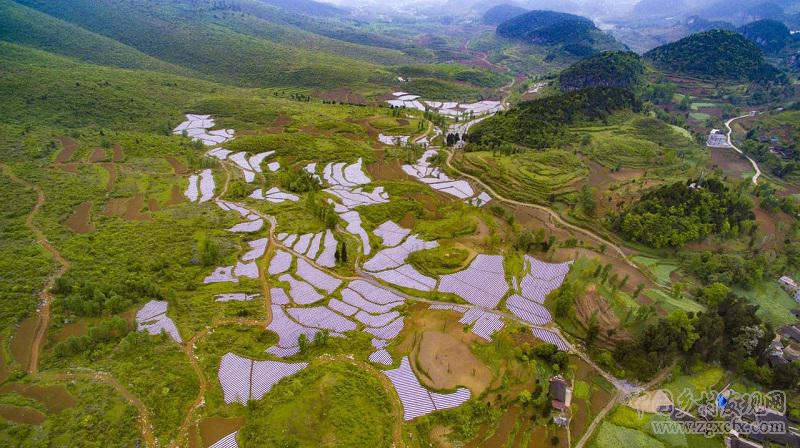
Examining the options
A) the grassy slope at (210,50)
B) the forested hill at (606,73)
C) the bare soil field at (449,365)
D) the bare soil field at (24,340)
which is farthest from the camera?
the grassy slope at (210,50)

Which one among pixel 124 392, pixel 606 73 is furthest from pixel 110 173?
pixel 606 73

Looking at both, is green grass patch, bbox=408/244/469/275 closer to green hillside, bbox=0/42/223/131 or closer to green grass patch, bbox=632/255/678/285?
green grass patch, bbox=632/255/678/285

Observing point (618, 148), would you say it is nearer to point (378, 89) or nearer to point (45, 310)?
point (378, 89)

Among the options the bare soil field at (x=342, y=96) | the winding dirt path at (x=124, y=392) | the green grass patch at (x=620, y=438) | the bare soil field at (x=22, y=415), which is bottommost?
the winding dirt path at (x=124, y=392)

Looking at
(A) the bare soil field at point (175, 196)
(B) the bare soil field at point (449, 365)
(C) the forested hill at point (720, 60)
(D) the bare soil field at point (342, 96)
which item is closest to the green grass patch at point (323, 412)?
(B) the bare soil field at point (449, 365)

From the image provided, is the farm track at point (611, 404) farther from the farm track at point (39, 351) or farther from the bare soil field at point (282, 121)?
the bare soil field at point (282, 121)

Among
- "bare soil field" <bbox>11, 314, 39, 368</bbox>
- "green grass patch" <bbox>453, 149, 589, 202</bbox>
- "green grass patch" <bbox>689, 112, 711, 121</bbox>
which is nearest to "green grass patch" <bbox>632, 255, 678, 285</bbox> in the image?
"green grass patch" <bbox>453, 149, 589, 202</bbox>

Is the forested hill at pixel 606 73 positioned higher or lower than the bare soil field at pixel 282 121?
higher

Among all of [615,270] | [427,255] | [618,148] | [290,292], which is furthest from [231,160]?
[618,148]
